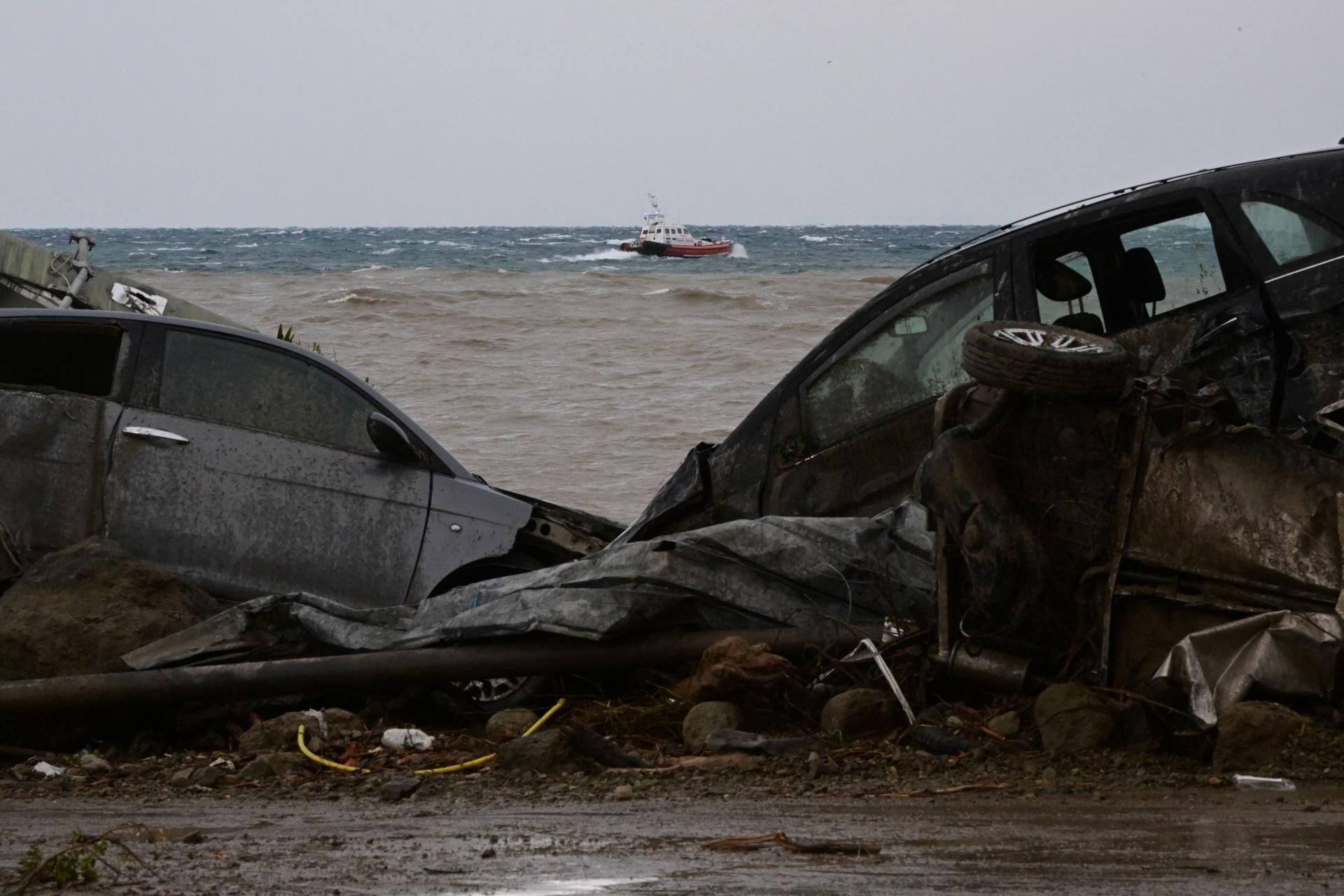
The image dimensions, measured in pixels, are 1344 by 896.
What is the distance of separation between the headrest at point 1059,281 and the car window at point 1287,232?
2.51 ft

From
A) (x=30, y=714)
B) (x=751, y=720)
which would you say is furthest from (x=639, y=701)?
(x=30, y=714)

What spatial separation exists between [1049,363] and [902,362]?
6.26 feet

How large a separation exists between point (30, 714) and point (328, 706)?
1124 mm

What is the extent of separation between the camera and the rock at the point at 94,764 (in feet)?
18.2

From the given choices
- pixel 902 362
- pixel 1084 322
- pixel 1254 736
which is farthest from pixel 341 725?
pixel 1084 322

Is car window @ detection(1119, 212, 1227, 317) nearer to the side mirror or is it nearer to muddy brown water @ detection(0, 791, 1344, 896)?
muddy brown water @ detection(0, 791, 1344, 896)

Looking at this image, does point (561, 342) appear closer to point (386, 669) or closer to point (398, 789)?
point (386, 669)

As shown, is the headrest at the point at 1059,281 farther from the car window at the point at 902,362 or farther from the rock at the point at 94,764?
the rock at the point at 94,764

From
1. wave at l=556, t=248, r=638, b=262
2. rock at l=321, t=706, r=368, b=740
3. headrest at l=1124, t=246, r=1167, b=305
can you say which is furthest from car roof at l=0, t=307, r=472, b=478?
wave at l=556, t=248, r=638, b=262

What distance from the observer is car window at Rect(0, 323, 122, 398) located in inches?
272

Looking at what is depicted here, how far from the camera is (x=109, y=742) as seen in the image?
6035 mm

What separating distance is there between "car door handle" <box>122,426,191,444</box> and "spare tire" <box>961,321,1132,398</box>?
357cm

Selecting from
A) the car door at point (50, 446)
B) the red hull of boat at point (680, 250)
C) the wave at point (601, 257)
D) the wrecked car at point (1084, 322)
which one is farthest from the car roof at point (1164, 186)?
the red hull of boat at point (680, 250)

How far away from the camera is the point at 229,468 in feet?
22.4
